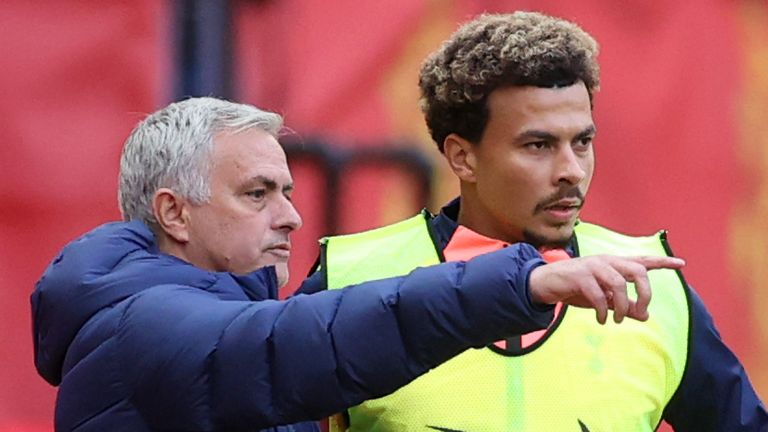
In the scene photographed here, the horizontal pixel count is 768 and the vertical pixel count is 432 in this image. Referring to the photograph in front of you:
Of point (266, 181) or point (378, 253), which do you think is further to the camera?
point (378, 253)

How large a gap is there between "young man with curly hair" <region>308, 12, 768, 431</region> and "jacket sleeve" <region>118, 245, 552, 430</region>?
57cm

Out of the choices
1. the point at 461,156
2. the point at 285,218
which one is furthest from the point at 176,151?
the point at 461,156

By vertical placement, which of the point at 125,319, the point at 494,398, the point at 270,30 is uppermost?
the point at 270,30

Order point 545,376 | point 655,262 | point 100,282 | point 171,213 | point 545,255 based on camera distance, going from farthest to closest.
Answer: point 545,255, point 545,376, point 171,213, point 100,282, point 655,262

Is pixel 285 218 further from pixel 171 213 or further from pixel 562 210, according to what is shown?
pixel 562 210

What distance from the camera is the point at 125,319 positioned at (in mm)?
2094

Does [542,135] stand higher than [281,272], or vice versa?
[542,135]

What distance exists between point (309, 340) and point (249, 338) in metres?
0.07

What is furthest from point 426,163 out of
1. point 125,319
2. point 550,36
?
point 125,319

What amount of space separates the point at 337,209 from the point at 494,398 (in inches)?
48.8

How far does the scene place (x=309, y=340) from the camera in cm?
199

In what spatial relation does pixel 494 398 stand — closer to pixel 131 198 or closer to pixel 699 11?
pixel 131 198

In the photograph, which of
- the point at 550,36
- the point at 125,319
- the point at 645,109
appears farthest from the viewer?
the point at 645,109

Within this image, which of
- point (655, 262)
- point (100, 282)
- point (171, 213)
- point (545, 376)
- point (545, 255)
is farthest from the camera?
point (545, 255)
